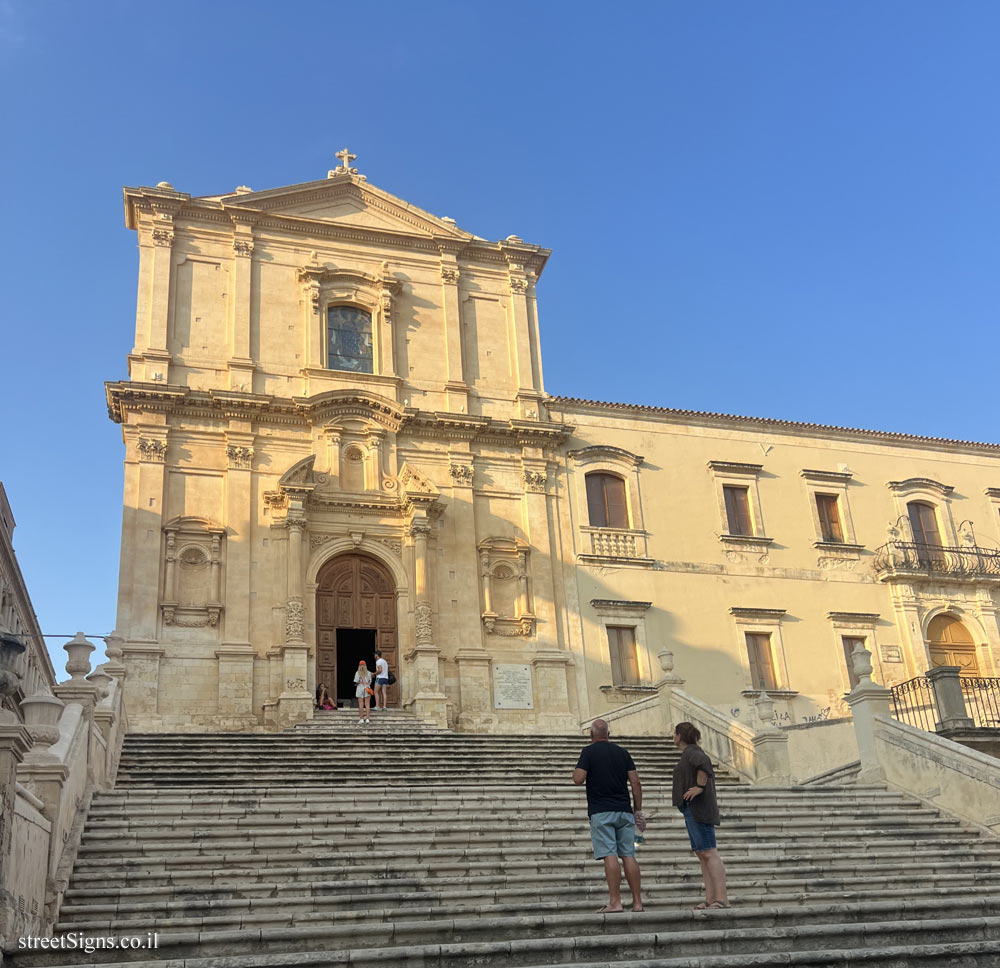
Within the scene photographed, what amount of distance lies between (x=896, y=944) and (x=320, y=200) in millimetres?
23281

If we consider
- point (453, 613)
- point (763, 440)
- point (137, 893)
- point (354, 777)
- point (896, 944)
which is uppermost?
point (763, 440)

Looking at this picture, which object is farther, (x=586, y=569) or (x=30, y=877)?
(x=586, y=569)

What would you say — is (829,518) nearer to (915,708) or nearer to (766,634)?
(766,634)

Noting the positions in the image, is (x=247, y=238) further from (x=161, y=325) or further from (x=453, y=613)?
(x=453, y=613)

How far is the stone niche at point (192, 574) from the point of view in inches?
885

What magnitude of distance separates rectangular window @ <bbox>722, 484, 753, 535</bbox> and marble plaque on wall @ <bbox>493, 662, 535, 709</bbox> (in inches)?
289

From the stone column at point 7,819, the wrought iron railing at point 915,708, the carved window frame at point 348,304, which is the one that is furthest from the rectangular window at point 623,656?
the stone column at point 7,819

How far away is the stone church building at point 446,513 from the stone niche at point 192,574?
0.17 feet

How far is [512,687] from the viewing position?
79.4ft

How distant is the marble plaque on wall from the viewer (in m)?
24.0

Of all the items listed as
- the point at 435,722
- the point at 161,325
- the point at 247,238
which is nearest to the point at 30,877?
the point at 435,722

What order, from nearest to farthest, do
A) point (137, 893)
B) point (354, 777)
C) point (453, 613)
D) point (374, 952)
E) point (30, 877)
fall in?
point (374, 952), point (30, 877), point (137, 893), point (354, 777), point (453, 613)

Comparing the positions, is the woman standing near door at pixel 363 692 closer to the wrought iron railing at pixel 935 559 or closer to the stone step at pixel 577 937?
the stone step at pixel 577 937

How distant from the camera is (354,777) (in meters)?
15.4
